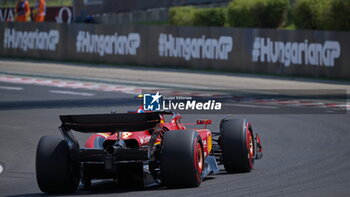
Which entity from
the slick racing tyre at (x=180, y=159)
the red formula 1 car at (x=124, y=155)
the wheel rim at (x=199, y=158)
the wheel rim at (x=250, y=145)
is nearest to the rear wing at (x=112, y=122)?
the red formula 1 car at (x=124, y=155)

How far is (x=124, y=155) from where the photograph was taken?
28.2 feet

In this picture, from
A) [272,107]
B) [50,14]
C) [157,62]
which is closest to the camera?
[272,107]

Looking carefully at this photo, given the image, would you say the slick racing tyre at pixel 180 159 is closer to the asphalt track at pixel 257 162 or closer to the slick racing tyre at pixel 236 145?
the asphalt track at pixel 257 162

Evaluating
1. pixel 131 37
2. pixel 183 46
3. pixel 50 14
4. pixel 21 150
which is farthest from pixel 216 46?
pixel 50 14

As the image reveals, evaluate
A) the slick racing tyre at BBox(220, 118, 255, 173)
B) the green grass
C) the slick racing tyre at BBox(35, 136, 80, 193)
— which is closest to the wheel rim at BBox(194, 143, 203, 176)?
the slick racing tyre at BBox(220, 118, 255, 173)

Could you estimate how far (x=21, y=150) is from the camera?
13.3 metres

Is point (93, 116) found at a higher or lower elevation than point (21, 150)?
higher

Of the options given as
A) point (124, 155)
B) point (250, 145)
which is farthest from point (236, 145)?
point (124, 155)

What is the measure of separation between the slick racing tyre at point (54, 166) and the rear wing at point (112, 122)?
27 cm

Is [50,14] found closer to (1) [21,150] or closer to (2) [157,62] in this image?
(2) [157,62]

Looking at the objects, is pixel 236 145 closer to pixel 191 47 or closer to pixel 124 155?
pixel 124 155

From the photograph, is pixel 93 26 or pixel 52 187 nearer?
pixel 52 187

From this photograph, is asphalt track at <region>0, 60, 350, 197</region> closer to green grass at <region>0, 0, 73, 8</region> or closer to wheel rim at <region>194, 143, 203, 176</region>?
wheel rim at <region>194, 143, 203, 176</region>

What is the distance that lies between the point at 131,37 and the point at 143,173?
20.7 metres
